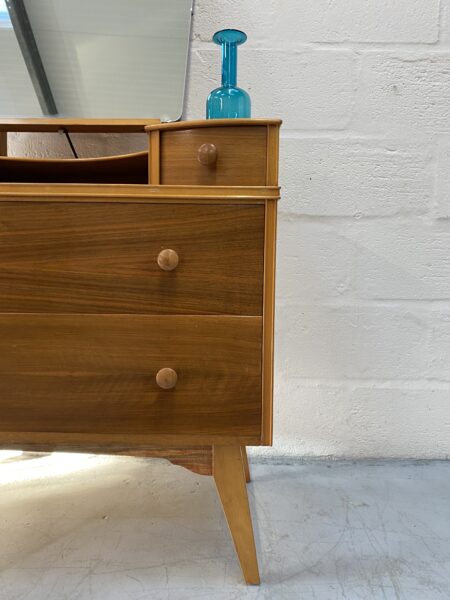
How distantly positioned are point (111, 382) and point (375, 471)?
0.85m

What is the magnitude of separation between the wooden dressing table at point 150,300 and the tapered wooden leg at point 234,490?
29 millimetres

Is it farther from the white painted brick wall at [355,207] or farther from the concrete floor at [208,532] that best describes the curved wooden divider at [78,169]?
Result: the concrete floor at [208,532]

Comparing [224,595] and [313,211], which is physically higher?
[313,211]

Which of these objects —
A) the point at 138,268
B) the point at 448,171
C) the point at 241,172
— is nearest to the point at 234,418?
the point at 138,268

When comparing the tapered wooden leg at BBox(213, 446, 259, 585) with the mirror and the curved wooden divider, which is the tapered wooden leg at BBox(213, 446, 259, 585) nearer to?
the curved wooden divider

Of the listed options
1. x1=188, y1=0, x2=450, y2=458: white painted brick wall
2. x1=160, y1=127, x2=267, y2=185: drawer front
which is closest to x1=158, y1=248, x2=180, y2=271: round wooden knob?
x1=160, y1=127, x2=267, y2=185: drawer front

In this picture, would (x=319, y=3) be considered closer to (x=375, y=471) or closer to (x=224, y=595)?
(x=375, y=471)

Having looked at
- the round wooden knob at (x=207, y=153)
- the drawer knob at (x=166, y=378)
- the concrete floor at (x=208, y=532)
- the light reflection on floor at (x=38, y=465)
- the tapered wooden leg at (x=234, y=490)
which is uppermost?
the round wooden knob at (x=207, y=153)

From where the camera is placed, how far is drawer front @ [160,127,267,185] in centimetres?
81

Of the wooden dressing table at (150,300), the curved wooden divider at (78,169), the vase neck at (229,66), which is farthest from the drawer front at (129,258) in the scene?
the vase neck at (229,66)

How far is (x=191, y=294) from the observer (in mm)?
814

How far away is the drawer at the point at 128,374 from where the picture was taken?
82cm

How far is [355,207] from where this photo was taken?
1314 millimetres

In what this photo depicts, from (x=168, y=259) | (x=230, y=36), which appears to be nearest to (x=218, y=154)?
(x=168, y=259)
